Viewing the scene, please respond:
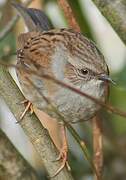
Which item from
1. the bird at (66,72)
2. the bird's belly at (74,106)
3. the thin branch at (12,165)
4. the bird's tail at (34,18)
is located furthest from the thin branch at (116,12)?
the thin branch at (12,165)

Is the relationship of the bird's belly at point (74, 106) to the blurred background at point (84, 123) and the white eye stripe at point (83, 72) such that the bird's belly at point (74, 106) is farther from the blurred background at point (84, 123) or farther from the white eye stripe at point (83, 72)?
the blurred background at point (84, 123)

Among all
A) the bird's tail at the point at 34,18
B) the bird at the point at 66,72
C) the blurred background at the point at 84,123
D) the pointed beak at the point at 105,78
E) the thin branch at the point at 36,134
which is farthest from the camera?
the blurred background at the point at 84,123

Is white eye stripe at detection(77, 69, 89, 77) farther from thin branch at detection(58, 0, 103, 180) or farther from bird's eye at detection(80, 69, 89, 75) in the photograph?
thin branch at detection(58, 0, 103, 180)

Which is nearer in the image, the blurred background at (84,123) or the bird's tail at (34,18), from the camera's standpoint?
the bird's tail at (34,18)

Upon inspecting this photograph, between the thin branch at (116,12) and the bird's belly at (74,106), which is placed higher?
the thin branch at (116,12)

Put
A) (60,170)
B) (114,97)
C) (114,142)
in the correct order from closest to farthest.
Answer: (60,170) → (114,142) → (114,97)

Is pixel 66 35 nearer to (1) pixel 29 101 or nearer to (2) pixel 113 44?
(1) pixel 29 101

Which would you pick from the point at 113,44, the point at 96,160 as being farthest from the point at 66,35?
the point at 113,44
